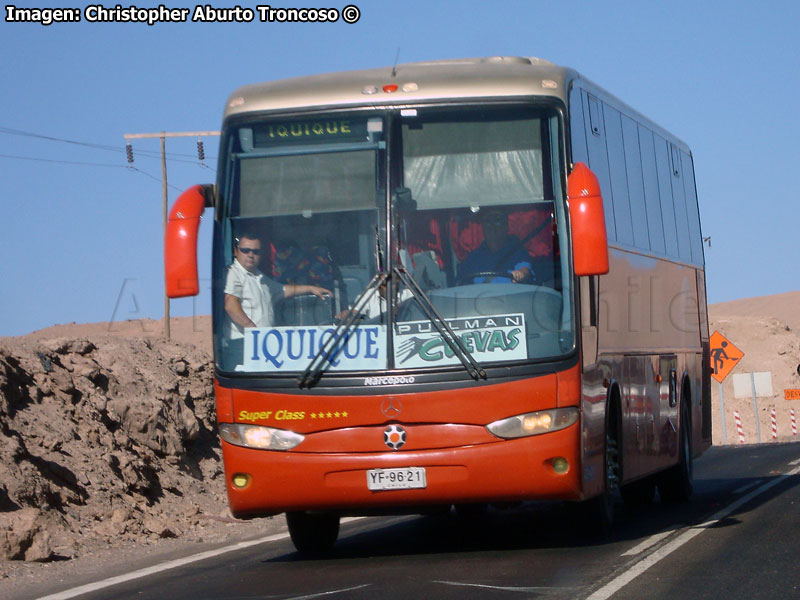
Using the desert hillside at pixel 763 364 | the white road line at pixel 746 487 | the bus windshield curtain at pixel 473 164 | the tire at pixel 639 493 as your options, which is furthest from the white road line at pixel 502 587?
the desert hillside at pixel 763 364

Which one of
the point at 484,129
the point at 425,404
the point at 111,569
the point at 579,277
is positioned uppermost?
the point at 484,129

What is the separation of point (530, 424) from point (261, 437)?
1978 millimetres

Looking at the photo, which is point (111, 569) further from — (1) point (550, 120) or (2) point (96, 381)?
Result: (2) point (96, 381)

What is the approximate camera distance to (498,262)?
10.0 m

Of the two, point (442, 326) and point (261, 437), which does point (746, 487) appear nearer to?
point (442, 326)

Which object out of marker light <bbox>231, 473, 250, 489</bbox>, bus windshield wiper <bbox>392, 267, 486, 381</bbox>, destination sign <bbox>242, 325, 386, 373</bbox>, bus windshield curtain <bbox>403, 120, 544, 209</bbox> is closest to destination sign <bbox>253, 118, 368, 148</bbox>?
bus windshield curtain <bbox>403, 120, 544, 209</bbox>

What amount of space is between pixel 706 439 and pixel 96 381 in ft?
26.3

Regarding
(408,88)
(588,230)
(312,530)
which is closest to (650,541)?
(312,530)

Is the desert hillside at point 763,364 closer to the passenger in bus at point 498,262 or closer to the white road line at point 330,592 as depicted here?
the passenger in bus at point 498,262

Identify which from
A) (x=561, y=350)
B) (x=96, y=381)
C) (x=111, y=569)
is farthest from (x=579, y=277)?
(x=96, y=381)

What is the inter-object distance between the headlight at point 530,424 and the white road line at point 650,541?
1.20 m

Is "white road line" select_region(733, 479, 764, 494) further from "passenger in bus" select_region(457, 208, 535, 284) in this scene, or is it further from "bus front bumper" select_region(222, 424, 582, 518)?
"passenger in bus" select_region(457, 208, 535, 284)

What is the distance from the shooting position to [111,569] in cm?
1129

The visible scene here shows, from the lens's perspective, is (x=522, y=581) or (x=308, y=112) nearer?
(x=522, y=581)
